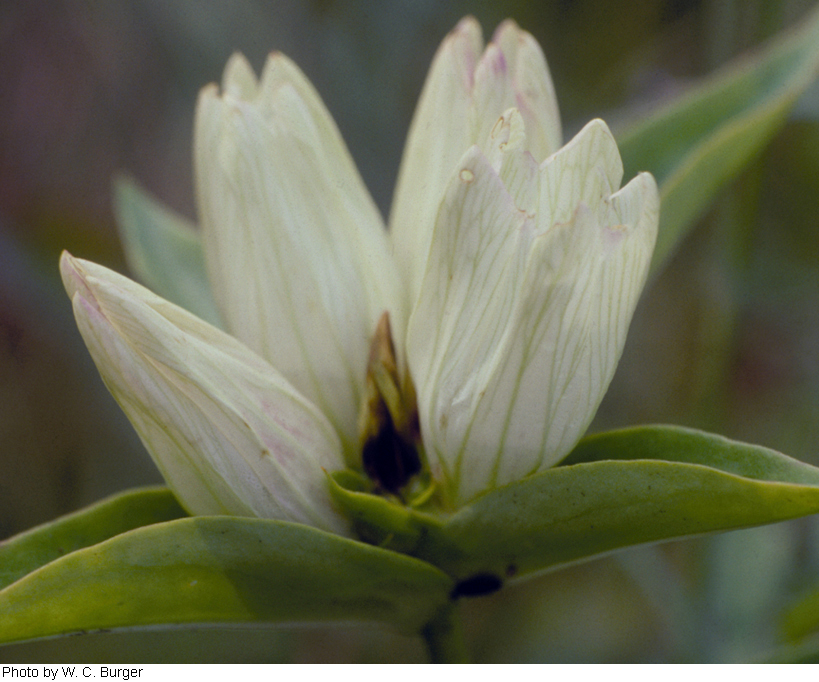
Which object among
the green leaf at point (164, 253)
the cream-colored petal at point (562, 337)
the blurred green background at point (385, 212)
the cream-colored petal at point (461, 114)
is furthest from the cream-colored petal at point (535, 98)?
the blurred green background at point (385, 212)

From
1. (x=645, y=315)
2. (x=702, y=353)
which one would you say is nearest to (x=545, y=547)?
(x=702, y=353)

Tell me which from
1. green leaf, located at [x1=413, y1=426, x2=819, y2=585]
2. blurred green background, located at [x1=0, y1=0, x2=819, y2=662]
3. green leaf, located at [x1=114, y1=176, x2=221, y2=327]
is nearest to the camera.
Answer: green leaf, located at [x1=413, y1=426, x2=819, y2=585]

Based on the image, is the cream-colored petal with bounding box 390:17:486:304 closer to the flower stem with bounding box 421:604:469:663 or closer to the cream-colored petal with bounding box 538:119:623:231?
the cream-colored petal with bounding box 538:119:623:231

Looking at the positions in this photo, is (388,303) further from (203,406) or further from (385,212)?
(385,212)

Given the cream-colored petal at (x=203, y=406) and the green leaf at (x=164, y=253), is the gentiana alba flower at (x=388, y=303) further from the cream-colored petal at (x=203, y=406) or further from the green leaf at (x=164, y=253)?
the green leaf at (x=164, y=253)

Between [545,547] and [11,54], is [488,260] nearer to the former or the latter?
[545,547]

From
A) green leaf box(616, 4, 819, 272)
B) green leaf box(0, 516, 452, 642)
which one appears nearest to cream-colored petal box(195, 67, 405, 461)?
green leaf box(0, 516, 452, 642)

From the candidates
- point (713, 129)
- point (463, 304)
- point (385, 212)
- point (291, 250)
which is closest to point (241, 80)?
point (291, 250)
